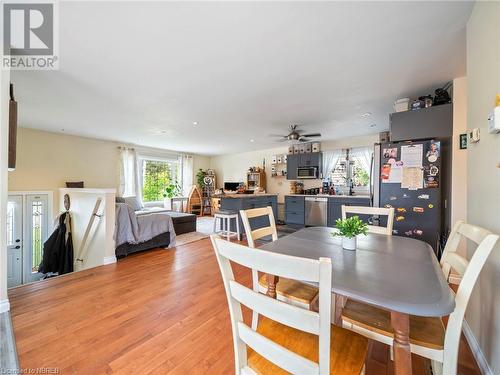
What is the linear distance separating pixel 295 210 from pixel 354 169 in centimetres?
183

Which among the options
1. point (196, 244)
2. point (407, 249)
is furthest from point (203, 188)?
point (407, 249)

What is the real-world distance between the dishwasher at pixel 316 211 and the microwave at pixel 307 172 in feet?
2.05

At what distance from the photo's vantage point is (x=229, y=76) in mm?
2330

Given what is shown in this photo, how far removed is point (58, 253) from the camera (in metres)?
3.87

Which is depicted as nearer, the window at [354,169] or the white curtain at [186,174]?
the window at [354,169]

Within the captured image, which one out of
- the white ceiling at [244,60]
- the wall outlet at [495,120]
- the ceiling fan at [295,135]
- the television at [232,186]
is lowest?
the television at [232,186]

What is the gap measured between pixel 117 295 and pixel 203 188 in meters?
6.00

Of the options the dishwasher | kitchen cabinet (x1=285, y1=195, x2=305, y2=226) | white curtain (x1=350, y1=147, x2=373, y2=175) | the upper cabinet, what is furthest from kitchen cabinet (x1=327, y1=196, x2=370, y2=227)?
the upper cabinet

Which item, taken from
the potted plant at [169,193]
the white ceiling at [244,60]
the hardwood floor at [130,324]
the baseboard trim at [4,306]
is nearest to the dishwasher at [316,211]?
the white ceiling at [244,60]

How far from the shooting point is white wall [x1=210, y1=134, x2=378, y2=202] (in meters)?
5.48

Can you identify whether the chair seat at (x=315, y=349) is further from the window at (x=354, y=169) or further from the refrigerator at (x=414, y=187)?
the window at (x=354, y=169)

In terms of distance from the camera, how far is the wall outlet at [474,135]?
1427 mm

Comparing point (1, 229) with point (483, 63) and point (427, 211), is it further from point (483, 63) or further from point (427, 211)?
point (427, 211)

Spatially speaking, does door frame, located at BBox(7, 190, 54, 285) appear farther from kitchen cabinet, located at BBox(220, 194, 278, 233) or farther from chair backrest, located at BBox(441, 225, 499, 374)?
chair backrest, located at BBox(441, 225, 499, 374)
